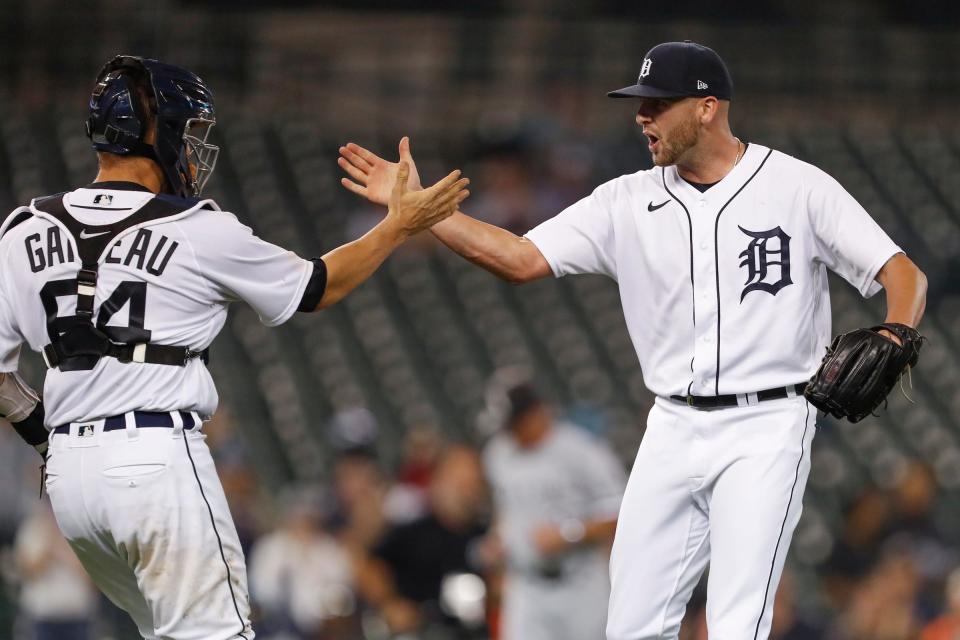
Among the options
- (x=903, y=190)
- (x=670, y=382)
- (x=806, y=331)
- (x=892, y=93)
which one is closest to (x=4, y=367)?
(x=670, y=382)

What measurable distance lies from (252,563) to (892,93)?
817 centimetres

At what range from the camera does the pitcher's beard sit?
14.6 ft

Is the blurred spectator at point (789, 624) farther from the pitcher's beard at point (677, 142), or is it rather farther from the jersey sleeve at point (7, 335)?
the jersey sleeve at point (7, 335)

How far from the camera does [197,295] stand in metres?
4.03

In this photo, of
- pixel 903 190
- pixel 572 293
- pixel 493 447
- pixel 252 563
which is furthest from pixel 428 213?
pixel 903 190

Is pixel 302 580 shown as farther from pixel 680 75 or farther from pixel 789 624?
pixel 680 75

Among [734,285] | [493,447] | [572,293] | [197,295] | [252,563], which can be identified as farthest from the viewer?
[572,293]

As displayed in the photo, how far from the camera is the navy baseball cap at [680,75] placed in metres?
4.42

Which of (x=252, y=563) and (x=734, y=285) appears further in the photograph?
(x=252, y=563)

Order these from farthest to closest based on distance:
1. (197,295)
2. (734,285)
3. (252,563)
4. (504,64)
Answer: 1. (504,64)
2. (252,563)
3. (734,285)
4. (197,295)

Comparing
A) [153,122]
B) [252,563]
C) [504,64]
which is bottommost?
[252,563]

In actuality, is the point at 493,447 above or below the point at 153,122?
below

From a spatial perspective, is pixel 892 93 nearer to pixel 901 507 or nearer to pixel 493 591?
pixel 901 507

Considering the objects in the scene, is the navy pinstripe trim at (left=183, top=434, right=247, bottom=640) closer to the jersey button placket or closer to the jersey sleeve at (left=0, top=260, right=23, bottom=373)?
the jersey sleeve at (left=0, top=260, right=23, bottom=373)
